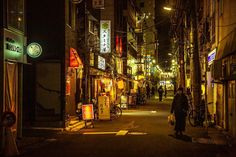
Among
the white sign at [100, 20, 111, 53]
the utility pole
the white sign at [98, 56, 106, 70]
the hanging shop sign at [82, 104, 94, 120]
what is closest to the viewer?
the hanging shop sign at [82, 104, 94, 120]

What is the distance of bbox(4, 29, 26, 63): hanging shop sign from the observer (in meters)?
15.3

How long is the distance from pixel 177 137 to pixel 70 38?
10.4 m

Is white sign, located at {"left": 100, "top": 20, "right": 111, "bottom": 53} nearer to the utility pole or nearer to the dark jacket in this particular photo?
the utility pole

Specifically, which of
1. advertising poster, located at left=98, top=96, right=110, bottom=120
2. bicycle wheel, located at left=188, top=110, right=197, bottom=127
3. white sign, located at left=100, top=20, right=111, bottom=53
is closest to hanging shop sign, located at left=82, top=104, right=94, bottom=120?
advertising poster, located at left=98, top=96, right=110, bottom=120

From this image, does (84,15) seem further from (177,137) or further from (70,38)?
(177,137)

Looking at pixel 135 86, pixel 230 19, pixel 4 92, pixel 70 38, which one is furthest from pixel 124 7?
pixel 4 92

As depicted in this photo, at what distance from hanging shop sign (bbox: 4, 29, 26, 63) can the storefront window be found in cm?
38

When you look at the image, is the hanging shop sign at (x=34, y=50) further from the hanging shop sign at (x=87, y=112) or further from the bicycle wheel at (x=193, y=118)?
the bicycle wheel at (x=193, y=118)

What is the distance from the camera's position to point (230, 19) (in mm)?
19031

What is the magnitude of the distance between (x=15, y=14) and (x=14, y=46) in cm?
136

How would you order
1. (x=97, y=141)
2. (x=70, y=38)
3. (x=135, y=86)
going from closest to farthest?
(x=97, y=141) → (x=70, y=38) → (x=135, y=86)

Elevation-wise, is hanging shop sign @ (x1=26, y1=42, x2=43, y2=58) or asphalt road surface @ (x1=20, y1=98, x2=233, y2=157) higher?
hanging shop sign @ (x1=26, y1=42, x2=43, y2=58)

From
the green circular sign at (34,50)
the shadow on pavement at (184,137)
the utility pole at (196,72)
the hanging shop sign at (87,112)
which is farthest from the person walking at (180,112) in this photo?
the green circular sign at (34,50)

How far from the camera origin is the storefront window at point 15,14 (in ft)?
52.0
